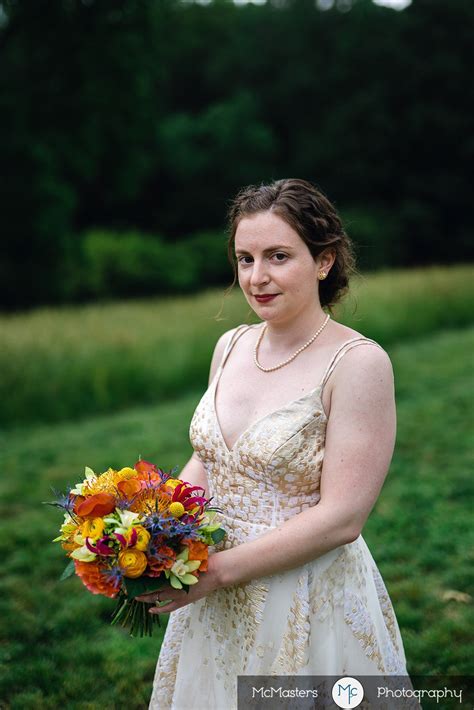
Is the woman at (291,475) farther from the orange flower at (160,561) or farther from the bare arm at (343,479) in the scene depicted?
the orange flower at (160,561)

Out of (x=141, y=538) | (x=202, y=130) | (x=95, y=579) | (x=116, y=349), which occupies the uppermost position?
(x=202, y=130)

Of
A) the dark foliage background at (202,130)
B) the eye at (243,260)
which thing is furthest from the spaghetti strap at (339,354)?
the dark foliage background at (202,130)

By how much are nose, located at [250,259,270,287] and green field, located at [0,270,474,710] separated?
247 cm

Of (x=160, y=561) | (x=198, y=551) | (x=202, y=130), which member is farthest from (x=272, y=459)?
(x=202, y=130)

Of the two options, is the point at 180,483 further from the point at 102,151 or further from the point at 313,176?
the point at 313,176

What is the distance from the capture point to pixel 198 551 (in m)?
2.14

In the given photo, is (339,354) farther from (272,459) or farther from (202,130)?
(202,130)

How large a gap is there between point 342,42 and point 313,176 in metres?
7.48

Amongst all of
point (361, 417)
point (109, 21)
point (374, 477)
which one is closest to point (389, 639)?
point (374, 477)

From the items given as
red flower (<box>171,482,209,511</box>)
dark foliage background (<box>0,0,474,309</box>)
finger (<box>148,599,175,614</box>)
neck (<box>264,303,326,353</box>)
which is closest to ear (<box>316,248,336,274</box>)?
neck (<box>264,303,326,353</box>)

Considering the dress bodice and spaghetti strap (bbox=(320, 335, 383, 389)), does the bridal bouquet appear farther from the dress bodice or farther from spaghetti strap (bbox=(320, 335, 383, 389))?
spaghetti strap (bbox=(320, 335, 383, 389))

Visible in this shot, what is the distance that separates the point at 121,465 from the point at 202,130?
30502 mm

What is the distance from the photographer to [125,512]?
6.85 ft

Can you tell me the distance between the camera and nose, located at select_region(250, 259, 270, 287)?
2295 mm
